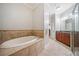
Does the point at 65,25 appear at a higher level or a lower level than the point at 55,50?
higher

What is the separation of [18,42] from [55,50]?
22.7 inches

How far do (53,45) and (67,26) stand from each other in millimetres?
361

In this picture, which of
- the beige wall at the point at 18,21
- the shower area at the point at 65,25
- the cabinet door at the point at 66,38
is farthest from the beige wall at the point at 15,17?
the cabinet door at the point at 66,38

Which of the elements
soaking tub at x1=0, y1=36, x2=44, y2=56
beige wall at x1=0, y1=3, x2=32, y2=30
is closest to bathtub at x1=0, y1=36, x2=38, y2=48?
soaking tub at x1=0, y1=36, x2=44, y2=56

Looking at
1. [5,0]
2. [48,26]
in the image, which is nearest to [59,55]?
[48,26]

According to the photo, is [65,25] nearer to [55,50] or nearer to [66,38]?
[66,38]

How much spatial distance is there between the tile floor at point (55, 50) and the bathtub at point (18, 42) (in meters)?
0.23

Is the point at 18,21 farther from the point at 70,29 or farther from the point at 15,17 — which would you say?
the point at 70,29

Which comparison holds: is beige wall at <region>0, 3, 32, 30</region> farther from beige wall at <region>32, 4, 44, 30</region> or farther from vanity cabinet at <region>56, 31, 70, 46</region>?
vanity cabinet at <region>56, 31, 70, 46</region>

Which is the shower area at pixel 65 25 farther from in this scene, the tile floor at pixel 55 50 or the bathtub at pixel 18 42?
the bathtub at pixel 18 42

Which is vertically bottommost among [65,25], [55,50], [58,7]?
[55,50]

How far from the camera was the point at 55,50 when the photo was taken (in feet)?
6.50

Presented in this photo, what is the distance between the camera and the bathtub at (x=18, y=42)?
6.40 feet

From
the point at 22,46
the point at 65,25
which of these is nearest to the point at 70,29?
the point at 65,25
